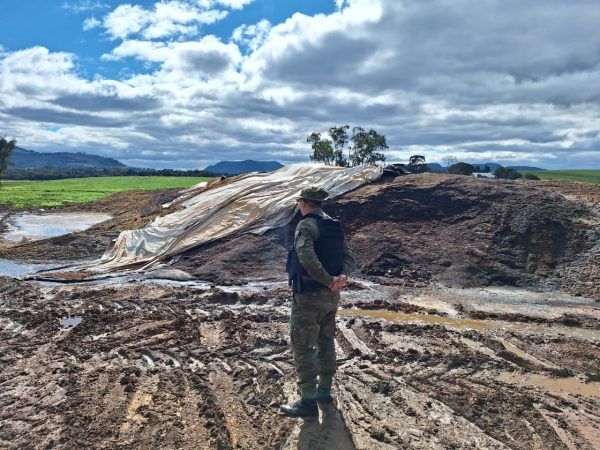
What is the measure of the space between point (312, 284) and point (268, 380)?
4.89 feet

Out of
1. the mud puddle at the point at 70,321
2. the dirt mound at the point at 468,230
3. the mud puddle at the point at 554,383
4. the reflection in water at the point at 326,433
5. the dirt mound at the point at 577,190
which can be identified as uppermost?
the dirt mound at the point at 577,190

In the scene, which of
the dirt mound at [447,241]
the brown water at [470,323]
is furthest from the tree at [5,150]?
the brown water at [470,323]

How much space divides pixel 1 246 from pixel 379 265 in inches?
492

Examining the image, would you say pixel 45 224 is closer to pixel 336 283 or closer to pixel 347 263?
pixel 347 263

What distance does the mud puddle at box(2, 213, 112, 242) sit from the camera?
19.6 metres

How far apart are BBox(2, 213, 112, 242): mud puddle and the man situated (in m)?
16.5

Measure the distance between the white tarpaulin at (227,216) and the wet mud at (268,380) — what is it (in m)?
4.80

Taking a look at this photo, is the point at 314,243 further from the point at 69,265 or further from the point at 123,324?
the point at 69,265

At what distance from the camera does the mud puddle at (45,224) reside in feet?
64.3

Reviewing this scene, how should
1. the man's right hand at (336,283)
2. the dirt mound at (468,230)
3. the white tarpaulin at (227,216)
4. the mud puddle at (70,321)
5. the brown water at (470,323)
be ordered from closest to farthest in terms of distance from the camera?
the man's right hand at (336,283), the mud puddle at (70,321), the brown water at (470,323), the dirt mound at (468,230), the white tarpaulin at (227,216)

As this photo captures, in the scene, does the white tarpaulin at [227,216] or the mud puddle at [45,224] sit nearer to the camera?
the white tarpaulin at [227,216]

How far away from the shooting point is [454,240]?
12.6 metres

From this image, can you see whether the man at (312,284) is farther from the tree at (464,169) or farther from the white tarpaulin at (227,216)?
the tree at (464,169)

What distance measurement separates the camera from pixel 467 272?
11305 mm
